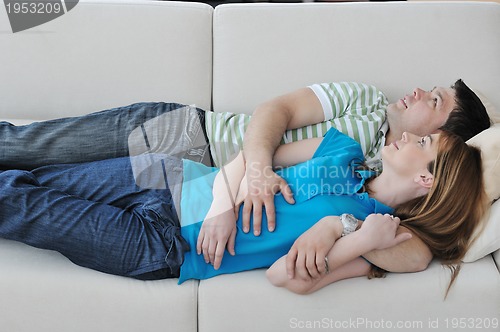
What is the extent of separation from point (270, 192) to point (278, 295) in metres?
0.26

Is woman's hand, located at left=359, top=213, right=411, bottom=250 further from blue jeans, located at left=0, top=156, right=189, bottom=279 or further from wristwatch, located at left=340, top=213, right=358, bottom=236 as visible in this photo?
blue jeans, located at left=0, top=156, right=189, bottom=279

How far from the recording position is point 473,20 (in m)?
2.07

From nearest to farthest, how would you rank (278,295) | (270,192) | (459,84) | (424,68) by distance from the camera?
(278,295) → (270,192) → (459,84) → (424,68)

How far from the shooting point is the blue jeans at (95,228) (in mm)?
1517

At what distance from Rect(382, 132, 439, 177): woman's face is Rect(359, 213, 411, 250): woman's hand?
6.1 inches

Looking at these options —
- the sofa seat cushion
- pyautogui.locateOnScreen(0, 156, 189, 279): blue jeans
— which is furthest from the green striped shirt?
the sofa seat cushion

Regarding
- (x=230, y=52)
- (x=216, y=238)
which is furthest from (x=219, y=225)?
(x=230, y=52)

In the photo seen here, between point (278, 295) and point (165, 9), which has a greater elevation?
point (165, 9)

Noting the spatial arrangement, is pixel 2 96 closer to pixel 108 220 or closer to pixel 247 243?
pixel 108 220

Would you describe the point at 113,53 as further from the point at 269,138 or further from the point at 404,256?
the point at 404,256

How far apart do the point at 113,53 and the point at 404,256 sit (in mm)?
1141

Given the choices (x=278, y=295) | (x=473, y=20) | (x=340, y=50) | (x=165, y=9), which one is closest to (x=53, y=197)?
(x=278, y=295)

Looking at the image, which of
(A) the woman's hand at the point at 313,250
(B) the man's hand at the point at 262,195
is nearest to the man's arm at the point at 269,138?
(B) the man's hand at the point at 262,195

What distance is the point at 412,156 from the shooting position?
161 cm
